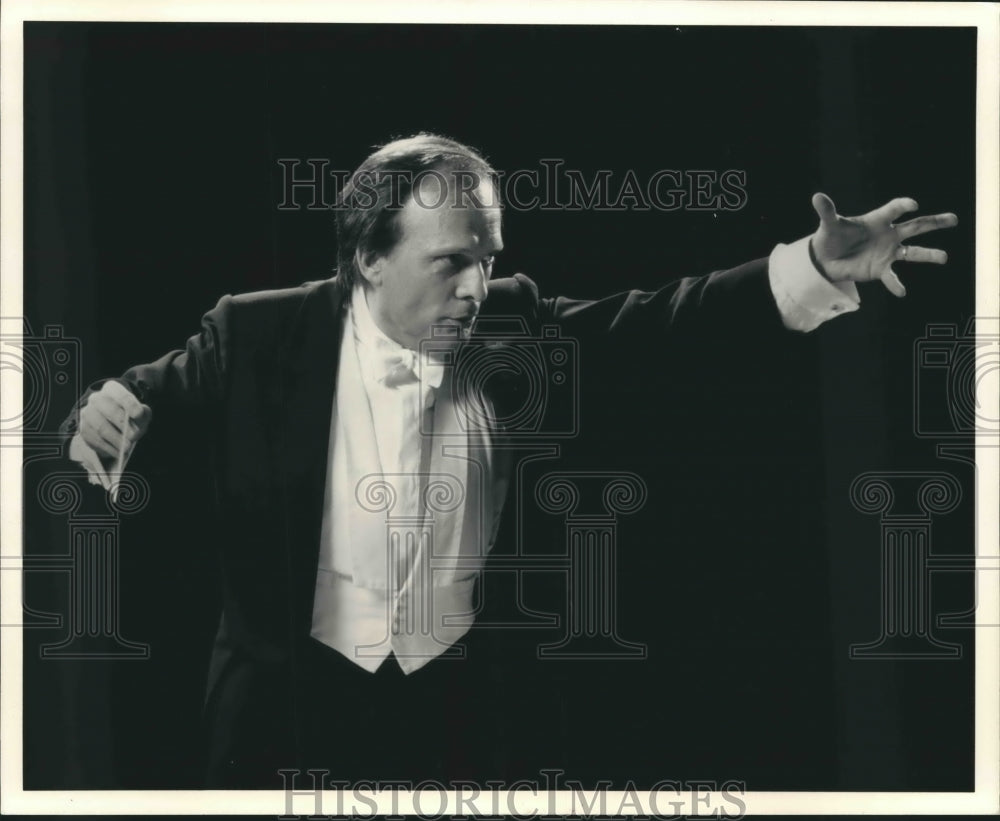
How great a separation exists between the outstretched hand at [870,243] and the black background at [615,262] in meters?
0.03

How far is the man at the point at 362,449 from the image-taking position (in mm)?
2158

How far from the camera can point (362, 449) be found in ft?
7.12

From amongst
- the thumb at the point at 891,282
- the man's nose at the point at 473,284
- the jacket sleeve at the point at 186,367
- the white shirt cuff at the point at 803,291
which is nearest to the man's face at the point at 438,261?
the man's nose at the point at 473,284

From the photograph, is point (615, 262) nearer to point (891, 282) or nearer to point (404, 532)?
point (891, 282)

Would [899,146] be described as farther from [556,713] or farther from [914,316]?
[556,713]

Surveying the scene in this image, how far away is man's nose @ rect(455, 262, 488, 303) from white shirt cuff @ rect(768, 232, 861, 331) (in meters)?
0.57

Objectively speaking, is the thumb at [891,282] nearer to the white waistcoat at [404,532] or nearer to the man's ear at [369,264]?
the white waistcoat at [404,532]

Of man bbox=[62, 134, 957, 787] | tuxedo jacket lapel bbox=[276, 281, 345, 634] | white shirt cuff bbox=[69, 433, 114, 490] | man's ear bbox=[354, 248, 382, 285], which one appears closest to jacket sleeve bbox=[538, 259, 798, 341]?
man bbox=[62, 134, 957, 787]

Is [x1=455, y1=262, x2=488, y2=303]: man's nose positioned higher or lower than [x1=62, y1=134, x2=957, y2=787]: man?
higher

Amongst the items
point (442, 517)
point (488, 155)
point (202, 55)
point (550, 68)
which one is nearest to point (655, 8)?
point (550, 68)

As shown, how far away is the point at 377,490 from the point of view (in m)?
2.17

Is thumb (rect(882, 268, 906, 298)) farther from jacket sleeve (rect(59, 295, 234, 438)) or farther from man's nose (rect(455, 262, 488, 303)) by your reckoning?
jacket sleeve (rect(59, 295, 234, 438))

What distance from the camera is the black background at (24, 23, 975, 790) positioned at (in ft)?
7.08

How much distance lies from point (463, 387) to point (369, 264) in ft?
1.01
